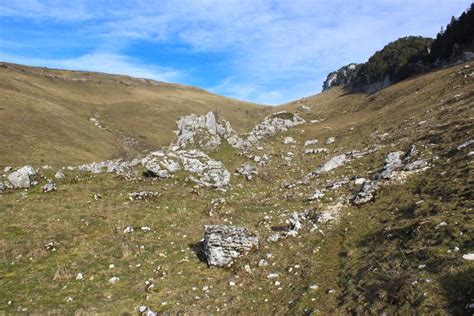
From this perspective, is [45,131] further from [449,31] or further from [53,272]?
[449,31]

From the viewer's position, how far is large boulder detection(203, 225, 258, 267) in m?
19.1

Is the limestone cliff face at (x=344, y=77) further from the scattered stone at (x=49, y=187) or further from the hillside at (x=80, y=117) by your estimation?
the scattered stone at (x=49, y=187)

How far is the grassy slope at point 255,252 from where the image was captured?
13.5m

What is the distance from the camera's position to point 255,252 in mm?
19734

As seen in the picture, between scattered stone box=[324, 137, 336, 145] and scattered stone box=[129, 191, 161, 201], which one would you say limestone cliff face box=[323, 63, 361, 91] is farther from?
scattered stone box=[129, 191, 161, 201]

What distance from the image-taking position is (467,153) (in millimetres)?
22844

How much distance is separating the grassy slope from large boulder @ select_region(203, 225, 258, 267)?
585mm

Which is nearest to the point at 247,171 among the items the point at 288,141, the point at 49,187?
the point at 49,187

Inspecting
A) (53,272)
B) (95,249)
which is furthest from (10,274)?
(95,249)

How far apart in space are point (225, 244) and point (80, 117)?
93.6 m

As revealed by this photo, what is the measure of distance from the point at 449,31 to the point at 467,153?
80185mm

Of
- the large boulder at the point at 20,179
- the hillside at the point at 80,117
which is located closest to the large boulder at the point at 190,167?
the large boulder at the point at 20,179

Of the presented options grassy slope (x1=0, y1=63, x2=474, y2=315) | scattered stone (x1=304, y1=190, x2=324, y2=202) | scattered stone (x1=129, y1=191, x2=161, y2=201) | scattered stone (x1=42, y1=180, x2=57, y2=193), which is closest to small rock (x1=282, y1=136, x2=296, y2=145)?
grassy slope (x1=0, y1=63, x2=474, y2=315)

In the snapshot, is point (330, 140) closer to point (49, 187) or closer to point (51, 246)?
point (49, 187)
